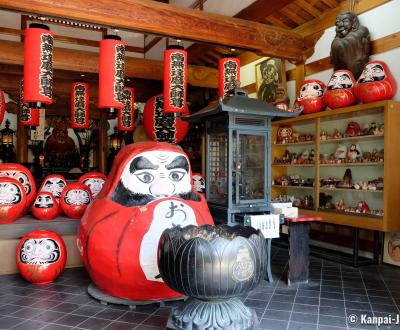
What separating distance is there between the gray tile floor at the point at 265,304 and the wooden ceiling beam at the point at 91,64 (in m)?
4.54

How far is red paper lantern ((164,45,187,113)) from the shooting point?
20.0 feet

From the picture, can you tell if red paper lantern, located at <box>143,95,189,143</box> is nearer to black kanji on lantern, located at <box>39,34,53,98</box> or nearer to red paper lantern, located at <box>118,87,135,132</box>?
red paper lantern, located at <box>118,87,135,132</box>

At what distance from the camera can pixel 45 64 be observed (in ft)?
17.6

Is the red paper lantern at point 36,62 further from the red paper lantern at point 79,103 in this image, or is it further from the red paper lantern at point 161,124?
the red paper lantern at point 161,124

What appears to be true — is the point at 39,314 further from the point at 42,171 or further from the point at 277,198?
the point at 42,171

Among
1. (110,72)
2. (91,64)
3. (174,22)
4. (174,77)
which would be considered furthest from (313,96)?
(91,64)

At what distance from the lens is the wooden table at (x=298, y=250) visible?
4645mm

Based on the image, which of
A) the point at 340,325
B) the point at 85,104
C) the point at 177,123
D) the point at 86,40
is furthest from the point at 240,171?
the point at 86,40

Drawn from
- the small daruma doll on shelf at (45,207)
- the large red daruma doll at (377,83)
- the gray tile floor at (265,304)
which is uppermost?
the large red daruma doll at (377,83)

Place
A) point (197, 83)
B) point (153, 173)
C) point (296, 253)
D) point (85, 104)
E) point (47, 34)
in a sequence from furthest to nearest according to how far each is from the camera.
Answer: point (197, 83), point (85, 104), point (47, 34), point (296, 253), point (153, 173)

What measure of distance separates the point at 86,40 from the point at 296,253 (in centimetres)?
775

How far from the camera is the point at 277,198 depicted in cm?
732

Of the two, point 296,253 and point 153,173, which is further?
point 296,253

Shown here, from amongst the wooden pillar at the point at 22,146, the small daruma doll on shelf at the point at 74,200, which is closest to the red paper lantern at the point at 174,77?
the small daruma doll on shelf at the point at 74,200
